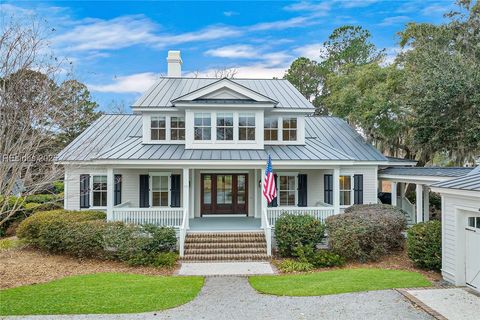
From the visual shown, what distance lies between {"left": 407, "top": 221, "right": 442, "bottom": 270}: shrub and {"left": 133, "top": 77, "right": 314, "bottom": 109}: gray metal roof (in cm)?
791

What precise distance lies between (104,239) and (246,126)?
25.9 feet

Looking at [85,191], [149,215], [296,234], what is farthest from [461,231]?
[85,191]

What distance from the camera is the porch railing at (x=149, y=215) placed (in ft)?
46.1

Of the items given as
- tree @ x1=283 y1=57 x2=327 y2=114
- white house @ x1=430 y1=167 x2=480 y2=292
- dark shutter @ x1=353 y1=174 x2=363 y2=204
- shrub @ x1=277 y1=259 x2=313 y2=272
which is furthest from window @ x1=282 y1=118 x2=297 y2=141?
tree @ x1=283 y1=57 x2=327 y2=114

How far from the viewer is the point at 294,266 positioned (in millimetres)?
11719

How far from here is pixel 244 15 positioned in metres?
20.0

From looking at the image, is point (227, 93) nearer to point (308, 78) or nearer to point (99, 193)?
point (99, 193)

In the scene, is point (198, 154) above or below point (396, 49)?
below

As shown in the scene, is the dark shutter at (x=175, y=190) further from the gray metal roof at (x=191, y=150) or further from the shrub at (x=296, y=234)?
the shrub at (x=296, y=234)

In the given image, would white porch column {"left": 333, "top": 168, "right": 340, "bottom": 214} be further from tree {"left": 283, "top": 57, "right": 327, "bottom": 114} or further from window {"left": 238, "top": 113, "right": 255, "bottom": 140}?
tree {"left": 283, "top": 57, "right": 327, "bottom": 114}

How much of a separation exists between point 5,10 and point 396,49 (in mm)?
20333

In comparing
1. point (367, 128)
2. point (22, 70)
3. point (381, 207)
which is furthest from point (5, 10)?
point (367, 128)

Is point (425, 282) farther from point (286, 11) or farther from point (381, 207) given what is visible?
point (286, 11)

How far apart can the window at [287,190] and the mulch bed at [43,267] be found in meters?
7.19
